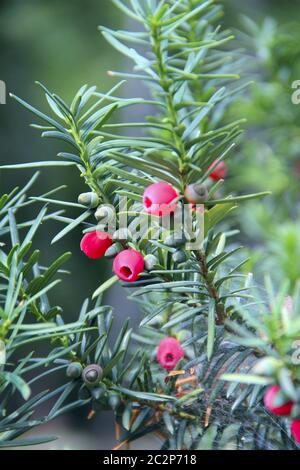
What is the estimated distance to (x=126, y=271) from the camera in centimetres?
43

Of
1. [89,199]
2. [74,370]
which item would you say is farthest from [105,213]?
[74,370]

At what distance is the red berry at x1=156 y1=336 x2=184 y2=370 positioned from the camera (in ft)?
1.57

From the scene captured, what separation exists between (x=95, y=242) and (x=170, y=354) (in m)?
0.11

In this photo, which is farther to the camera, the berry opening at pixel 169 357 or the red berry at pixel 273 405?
the berry opening at pixel 169 357

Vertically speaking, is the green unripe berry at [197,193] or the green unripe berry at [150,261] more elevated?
the green unripe berry at [197,193]

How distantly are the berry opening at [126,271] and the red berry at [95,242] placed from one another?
3cm

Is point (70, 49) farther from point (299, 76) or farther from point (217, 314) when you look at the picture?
point (217, 314)

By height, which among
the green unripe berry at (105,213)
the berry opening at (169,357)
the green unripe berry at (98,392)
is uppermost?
the green unripe berry at (105,213)

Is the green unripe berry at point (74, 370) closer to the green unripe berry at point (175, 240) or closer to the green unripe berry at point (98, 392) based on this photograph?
the green unripe berry at point (98, 392)

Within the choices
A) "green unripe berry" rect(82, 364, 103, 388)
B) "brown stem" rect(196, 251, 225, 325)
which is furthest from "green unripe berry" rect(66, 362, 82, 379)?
"brown stem" rect(196, 251, 225, 325)

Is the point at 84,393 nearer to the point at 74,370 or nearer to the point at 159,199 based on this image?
the point at 74,370

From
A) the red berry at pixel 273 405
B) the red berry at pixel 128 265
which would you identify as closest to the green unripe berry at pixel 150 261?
the red berry at pixel 128 265

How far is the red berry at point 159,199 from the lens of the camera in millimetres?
400
